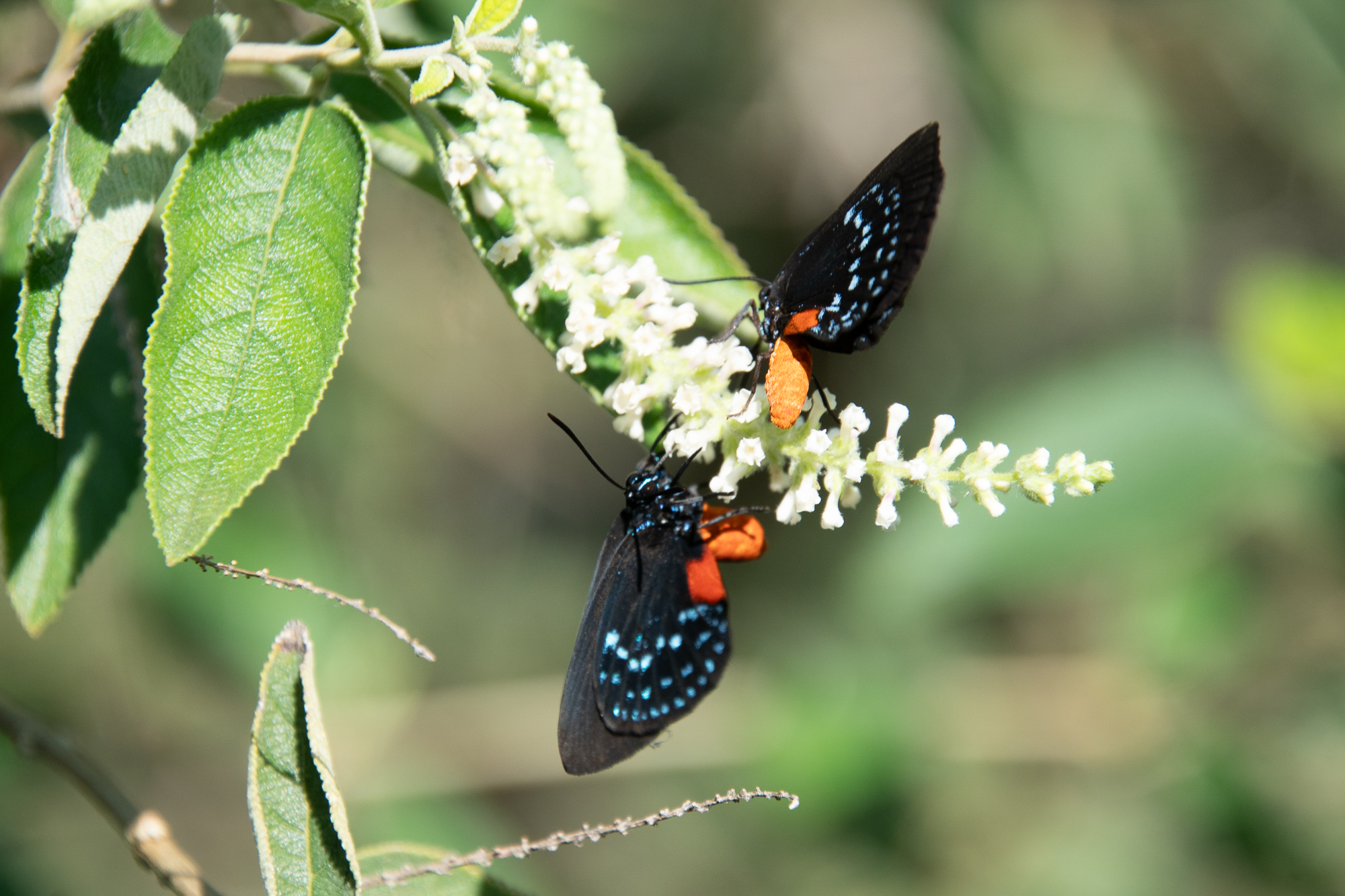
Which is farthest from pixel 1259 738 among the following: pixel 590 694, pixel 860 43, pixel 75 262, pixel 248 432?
pixel 75 262

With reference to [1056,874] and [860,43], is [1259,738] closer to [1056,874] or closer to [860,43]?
[1056,874]

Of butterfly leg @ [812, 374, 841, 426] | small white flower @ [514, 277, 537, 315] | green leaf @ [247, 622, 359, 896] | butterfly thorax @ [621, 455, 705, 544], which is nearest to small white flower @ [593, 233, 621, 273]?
small white flower @ [514, 277, 537, 315]

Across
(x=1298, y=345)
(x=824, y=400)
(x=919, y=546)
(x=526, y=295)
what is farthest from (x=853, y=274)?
(x=1298, y=345)

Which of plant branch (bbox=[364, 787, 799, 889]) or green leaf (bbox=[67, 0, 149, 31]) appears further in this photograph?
plant branch (bbox=[364, 787, 799, 889])

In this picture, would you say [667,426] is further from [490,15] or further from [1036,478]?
[490,15]

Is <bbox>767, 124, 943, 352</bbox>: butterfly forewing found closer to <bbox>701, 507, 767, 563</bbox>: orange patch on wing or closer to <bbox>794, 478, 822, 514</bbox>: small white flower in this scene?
<bbox>794, 478, 822, 514</bbox>: small white flower

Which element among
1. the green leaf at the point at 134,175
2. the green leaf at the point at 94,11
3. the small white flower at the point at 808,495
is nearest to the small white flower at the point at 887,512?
the small white flower at the point at 808,495
